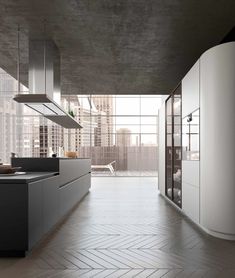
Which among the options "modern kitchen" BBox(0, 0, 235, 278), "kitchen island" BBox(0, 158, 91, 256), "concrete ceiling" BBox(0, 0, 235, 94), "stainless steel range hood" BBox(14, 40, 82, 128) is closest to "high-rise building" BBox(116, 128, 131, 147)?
"modern kitchen" BBox(0, 0, 235, 278)

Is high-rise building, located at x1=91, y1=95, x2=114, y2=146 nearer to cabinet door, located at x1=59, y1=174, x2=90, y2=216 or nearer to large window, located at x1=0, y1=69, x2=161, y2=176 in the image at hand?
large window, located at x1=0, y1=69, x2=161, y2=176

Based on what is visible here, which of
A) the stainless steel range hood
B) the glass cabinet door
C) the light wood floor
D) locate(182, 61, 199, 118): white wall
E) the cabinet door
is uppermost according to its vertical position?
the stainless steel range hood

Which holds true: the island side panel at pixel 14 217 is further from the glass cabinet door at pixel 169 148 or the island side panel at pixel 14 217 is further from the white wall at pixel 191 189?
the glass cabinet door at pixel 169 148

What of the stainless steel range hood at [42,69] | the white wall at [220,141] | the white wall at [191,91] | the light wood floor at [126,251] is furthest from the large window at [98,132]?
the white wall at [220,141]

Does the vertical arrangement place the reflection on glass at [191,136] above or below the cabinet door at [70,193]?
above

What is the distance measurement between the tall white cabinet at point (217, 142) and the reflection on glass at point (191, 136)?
0.53ft

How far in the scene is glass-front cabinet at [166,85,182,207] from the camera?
19.0ft

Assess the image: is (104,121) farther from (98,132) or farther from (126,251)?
(126,251)

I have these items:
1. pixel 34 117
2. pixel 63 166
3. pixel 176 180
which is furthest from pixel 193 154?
pixel 34 117

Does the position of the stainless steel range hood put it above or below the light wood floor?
above

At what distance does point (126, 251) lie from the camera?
11.1 ft

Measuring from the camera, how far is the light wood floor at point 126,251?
2.83m

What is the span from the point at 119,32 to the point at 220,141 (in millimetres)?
2343

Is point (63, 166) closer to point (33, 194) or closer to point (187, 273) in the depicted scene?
point (33, 194)
